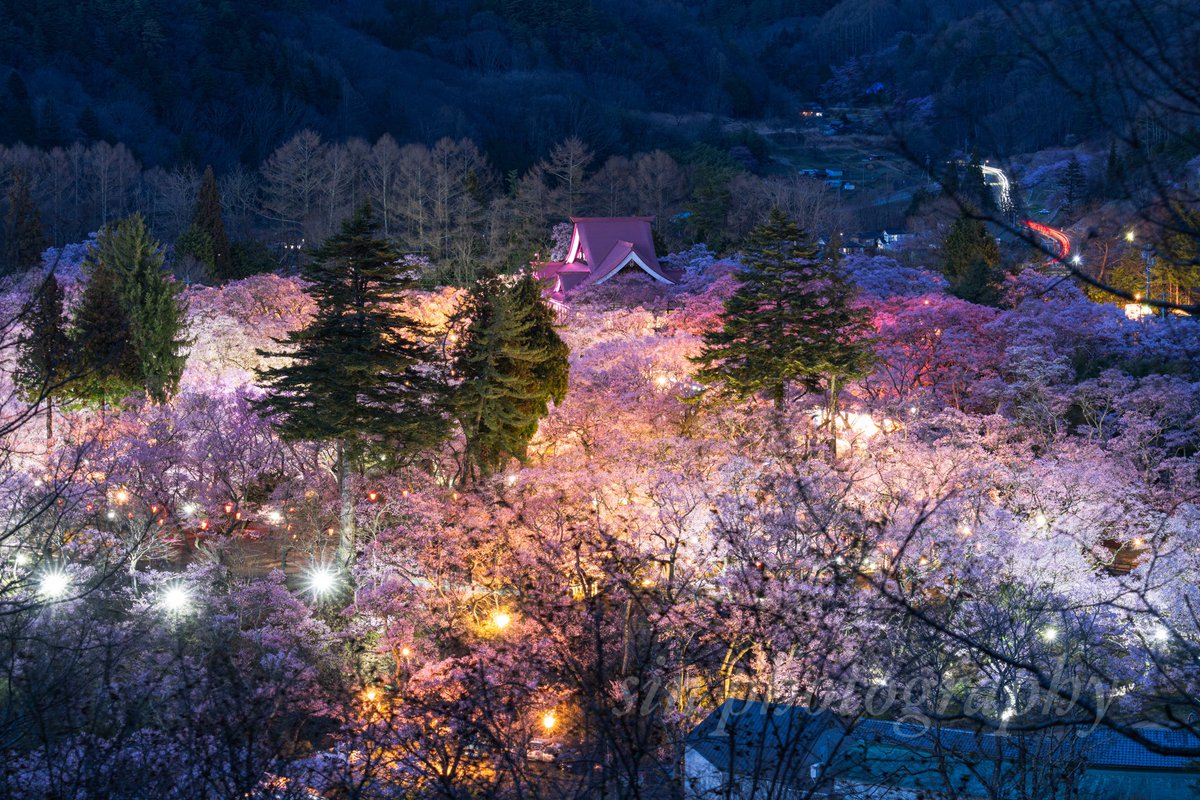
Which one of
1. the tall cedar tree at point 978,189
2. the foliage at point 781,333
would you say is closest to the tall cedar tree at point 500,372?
the foliage at point 781,333

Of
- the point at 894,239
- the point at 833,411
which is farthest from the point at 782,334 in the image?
the point at 894,239

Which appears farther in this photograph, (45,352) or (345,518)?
(345,518)

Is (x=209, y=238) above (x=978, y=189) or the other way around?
the other way around

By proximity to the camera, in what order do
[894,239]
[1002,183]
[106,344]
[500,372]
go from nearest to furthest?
[1002,183]
[500,372]
[106,344]
[894,239]

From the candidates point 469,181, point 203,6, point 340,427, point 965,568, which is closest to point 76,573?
point 340,427

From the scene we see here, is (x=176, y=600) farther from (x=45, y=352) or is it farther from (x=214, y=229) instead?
(x=214, y=229)

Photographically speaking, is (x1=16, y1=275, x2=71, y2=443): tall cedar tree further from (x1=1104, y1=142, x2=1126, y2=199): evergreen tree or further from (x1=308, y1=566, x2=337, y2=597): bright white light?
(x1=308, y1=566, x2=337, y2=597): bright white light

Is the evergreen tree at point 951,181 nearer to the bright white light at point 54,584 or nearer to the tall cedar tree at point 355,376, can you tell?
the bright white light at point 54,584

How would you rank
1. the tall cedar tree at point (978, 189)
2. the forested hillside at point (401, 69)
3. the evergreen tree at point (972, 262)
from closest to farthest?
1. the tall cedar tree at point (978, 189)
2. the evergreen tree at point (972, 262)
3. the forested hillside at point (401, 69)
